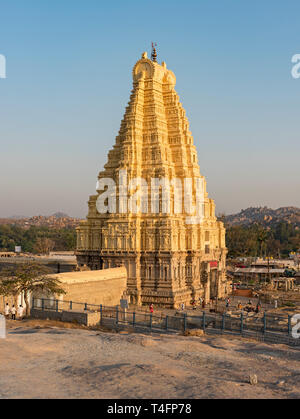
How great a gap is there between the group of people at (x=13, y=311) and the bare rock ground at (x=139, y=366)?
503 centimetres

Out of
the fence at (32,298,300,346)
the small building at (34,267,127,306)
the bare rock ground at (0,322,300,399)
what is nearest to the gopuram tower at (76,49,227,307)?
the small building at (34,267,127,306)

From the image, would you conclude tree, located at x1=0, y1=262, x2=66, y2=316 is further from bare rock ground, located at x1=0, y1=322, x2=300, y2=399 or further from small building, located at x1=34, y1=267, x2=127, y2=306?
bare rock ground, located at x1=0, y1=322, x2=300, y2=399

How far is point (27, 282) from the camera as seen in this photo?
29.7 m

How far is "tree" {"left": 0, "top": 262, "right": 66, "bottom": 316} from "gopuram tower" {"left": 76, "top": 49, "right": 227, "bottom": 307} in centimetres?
1210

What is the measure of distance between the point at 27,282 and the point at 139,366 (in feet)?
48.8

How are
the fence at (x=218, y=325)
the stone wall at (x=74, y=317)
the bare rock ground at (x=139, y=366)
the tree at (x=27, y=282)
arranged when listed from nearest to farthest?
the bare rock ground at (x=139, y=366) < the fence at (x=218, y=325) < the stone wall at (x=74, y=317) < the tree at (x=27, y=282)

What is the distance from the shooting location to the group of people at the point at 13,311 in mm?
29141

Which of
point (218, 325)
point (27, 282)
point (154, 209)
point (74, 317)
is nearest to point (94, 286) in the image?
point (27, 282)

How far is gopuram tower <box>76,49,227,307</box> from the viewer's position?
41.9 meters

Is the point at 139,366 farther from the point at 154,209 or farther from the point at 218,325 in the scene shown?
the point at 154,209

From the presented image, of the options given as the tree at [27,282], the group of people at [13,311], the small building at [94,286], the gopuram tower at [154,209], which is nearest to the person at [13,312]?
the group of people at [13,311]

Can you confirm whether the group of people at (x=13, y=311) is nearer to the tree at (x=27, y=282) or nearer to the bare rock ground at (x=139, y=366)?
the tree at (x=27, y=282)

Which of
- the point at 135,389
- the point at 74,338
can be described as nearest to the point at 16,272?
the point at 74,338
